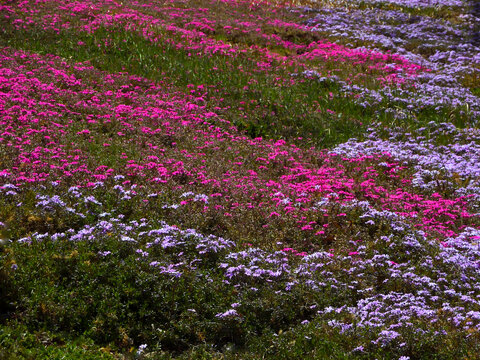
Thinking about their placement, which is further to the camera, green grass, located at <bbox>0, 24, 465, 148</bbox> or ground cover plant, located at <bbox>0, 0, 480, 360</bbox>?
green grass, located at <bbox>0, 24, 465, 148</bbox>

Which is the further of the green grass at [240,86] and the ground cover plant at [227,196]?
the green grass at [240,86]

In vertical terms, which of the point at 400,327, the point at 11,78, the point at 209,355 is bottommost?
the point at 209,355

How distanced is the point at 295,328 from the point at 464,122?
43.1 feet

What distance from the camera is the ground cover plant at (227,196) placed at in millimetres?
6824

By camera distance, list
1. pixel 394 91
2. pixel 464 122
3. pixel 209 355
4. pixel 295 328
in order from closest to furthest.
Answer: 1. pixel 209 355
2. pixel 295 328
3. pixel 464 122
4. pixel 394 91

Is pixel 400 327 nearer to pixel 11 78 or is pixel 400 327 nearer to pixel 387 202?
pixel 387 202

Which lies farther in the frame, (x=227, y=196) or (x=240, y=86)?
(x=240, y=86)

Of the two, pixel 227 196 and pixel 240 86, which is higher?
pixel 240 86

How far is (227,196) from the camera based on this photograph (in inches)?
431

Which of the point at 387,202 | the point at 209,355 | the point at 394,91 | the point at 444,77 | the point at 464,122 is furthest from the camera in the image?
the point at 444,77

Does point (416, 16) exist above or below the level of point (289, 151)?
above

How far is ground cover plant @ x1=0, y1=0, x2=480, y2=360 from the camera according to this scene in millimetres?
6824

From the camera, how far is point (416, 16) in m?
29.4

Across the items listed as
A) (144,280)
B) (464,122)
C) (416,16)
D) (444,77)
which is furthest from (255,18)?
(144,280)
